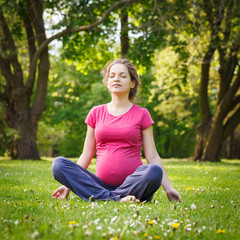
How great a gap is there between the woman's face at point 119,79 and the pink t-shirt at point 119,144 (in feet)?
1.13

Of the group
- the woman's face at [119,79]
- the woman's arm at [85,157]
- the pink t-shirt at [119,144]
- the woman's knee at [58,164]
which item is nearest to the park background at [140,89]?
the woman's arm at [85,157]

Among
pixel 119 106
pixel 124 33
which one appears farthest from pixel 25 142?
pixel 119 106

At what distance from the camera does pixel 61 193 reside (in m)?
4.27

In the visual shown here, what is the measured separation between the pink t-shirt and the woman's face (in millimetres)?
346

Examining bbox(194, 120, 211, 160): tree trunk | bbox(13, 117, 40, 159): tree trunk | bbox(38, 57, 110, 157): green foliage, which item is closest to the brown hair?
bbox(13, 117, 40, 159): tree trunk

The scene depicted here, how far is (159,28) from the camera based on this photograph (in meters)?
12.0

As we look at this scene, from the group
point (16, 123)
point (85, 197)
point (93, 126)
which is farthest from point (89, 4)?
point (85, 197)

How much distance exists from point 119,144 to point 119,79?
906 millimetres

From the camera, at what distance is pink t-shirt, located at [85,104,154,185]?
4.15 m

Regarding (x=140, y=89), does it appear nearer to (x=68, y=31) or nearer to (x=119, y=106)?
(x=119, y=106)

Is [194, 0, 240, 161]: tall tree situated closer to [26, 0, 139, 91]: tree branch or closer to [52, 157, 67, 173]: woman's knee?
[26, 0, 139, 91]: tree branch

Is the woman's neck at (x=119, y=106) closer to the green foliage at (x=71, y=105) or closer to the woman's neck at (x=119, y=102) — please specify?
the woman's neck at (x=119, y=102)

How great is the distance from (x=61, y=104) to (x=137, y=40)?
19424mm

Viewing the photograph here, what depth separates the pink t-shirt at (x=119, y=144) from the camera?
13.6ft
